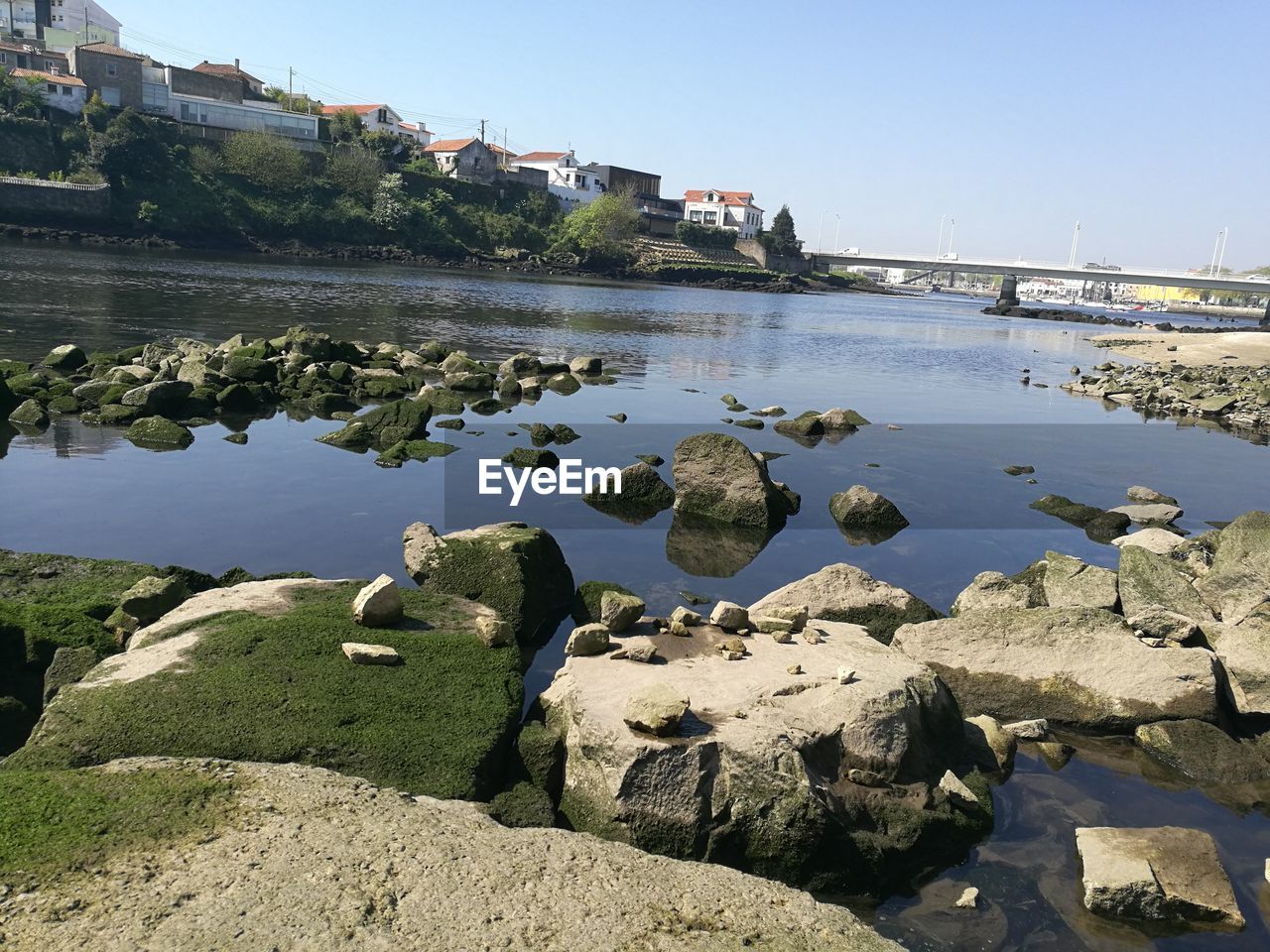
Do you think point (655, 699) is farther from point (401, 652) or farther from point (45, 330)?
point (45, 330)

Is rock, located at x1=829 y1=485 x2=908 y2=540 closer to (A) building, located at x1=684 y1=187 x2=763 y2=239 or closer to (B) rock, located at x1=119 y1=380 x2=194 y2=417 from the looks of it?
(B) rock, located at x1=119 y1=380 x2=194 y2=417

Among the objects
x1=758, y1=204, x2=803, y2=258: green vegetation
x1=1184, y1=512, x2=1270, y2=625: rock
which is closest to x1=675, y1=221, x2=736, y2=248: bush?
x1=758, y1=204, x2=803, y2=258: green vegetation

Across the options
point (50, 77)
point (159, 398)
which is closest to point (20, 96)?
→ point (50, 77)

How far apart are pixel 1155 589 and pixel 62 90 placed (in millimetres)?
125375

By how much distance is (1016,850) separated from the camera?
7.71m

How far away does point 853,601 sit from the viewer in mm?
11758

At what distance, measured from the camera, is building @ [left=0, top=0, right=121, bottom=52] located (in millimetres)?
133250

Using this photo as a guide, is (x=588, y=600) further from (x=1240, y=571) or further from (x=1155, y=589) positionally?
(x=1240, y=571)

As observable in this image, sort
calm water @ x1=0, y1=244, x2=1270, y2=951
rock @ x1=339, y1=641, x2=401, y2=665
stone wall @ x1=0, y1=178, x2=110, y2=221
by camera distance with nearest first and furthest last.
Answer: calm water @ x1=0, y1=244, x2=1270, y2=951 < rock @ x1=339, y1=641, x2=401, y2=665 < stone wall @ x1=0, y1=178, x2=110, y2=221

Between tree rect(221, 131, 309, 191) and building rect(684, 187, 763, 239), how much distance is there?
78.2m

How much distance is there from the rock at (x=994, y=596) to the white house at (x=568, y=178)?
473 ft

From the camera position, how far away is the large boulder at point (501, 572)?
1098 cm

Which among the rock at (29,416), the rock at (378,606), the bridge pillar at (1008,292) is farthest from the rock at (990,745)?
the bridge pillar at (1008,292)

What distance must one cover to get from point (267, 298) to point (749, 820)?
174 feet
